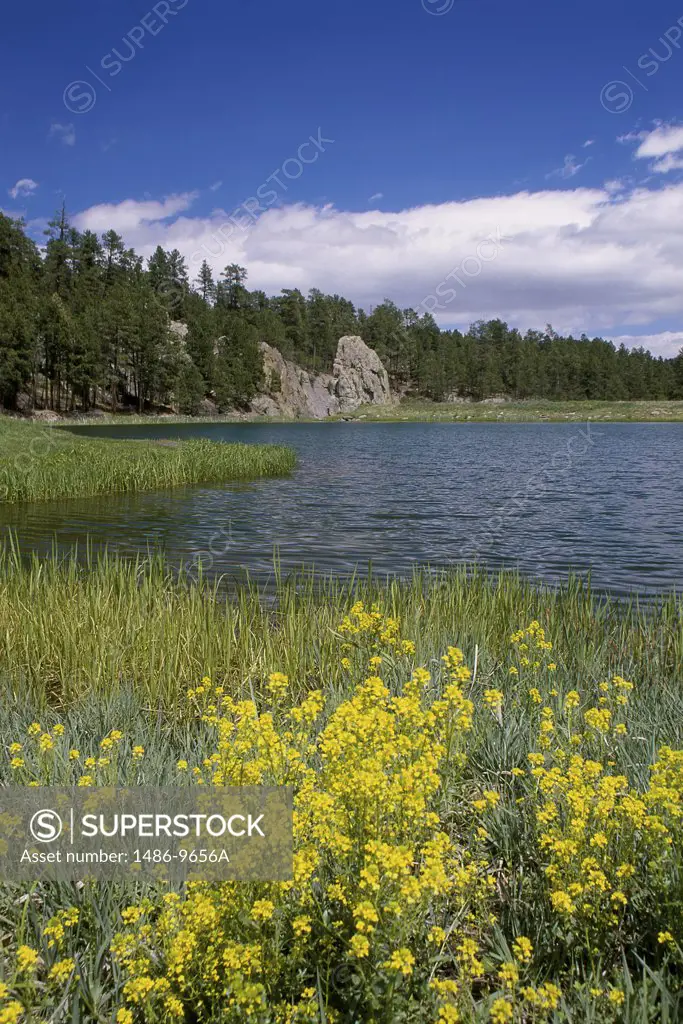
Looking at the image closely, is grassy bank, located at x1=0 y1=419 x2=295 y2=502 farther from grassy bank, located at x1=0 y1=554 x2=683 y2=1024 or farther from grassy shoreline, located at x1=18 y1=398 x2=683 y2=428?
grassy shoreline, located at x1=18 y1=398 x2=683 y2=428

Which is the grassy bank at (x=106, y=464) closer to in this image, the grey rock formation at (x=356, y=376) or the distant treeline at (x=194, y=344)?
the distant treeline at (x=194, y=344)

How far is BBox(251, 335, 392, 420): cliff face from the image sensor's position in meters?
140

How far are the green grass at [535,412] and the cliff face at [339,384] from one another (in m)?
5.91

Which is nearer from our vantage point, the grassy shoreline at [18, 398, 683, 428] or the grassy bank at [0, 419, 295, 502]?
the grassy bank at [0, 419, 295, 502]

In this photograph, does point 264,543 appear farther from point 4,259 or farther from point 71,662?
point 4,259

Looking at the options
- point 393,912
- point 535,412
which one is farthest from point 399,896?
point 535,412

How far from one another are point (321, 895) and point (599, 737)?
219 cm

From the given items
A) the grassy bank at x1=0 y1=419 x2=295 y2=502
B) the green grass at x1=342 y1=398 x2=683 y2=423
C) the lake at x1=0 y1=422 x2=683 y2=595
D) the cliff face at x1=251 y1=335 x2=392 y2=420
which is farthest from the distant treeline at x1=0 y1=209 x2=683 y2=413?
the lake at x1=0 y1=422 x2=683 y2=595

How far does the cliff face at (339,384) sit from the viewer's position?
13962cm

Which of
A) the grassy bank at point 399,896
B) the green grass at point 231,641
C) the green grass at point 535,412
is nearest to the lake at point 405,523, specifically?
the green grass at point 231,641

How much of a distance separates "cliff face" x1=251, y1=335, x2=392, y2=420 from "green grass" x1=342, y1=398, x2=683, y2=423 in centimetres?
591

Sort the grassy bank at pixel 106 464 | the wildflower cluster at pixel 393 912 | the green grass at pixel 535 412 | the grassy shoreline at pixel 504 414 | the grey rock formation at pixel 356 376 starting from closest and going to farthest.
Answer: the wildflower cluster at pixel 393 912 < the grassy bank at pixel 106 464 < the grassy shoreline at pixel 504 414 < the green grass at pixel 535 412 < the grey rock formation at pixel 356 376

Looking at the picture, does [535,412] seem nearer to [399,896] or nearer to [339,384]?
[339,384]

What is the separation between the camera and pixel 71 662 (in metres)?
7.11
